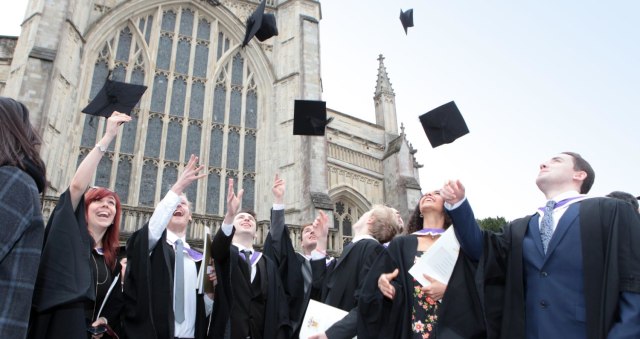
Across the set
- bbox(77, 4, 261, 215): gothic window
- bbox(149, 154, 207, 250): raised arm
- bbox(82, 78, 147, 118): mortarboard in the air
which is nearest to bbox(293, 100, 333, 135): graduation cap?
bbox(82, 78, 147, 118): mortarboard in the air

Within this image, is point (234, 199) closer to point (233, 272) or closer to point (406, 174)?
point (233, 272)

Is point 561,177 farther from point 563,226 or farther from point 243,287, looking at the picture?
point 243,287

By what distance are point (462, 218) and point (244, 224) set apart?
2208mm

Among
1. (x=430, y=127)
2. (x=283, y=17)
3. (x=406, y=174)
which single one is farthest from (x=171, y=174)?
(x=430, y=127)

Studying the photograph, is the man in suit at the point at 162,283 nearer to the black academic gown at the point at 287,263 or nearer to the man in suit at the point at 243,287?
the man in suit at the point at 243,287

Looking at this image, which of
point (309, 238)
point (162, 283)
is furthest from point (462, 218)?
point (309, 238)

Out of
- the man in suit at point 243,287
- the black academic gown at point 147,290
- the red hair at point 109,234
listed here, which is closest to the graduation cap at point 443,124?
the man in suit at point 243,287

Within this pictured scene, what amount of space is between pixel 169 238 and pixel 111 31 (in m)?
11.8

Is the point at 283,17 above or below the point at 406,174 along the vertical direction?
above

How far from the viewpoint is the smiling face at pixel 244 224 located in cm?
424

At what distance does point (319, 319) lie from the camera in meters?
→ 3.23

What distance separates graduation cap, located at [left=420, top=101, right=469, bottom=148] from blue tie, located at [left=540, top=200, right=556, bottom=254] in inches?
114

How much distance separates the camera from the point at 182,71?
1445cm

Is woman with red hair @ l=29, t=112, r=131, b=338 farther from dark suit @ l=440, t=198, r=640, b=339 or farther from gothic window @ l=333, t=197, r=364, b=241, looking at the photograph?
gothic window @ l=333, t=197, r=364, b=241
